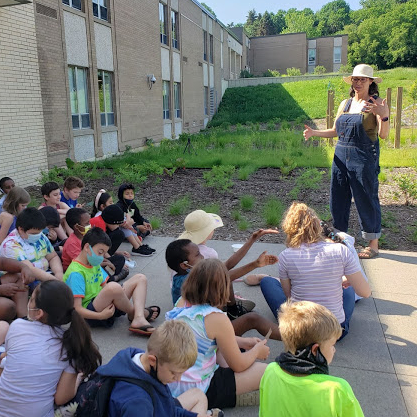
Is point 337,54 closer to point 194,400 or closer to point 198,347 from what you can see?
point 198,347

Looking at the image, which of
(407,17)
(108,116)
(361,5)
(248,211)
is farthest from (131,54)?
(361,5)

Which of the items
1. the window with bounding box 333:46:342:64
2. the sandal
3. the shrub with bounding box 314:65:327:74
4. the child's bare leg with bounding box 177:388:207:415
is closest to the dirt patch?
the sandal

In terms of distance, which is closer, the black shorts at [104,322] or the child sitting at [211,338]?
the child sitting at [211,338]

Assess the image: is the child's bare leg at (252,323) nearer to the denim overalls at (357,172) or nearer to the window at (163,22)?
the denim overalls at (357,172)

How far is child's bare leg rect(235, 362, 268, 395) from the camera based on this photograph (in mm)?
2719

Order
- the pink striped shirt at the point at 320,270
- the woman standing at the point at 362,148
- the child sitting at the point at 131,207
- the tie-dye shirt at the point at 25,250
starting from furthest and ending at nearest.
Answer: the child sitting at the point at 131,207, the woman standing at the point at 362,148, the tie-dye shirt at the point at 25,250, the pink striped shirt at the point at 320,270

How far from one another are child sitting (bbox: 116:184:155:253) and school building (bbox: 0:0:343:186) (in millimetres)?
5613

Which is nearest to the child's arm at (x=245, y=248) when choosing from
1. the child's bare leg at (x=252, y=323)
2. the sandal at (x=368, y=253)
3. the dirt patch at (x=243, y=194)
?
the child's bare leg at (x=252, y=323)

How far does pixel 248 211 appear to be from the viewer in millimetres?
7820

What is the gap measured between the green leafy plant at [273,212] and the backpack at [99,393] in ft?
17.1

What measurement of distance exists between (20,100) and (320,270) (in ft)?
33.0

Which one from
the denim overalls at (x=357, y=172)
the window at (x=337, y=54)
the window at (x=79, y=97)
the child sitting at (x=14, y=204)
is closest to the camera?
the child sitting at (x=14, y=204)

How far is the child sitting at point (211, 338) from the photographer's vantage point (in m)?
2.51

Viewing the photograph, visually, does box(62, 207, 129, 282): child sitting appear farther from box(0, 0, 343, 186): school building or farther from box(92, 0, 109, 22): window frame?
box(92, 0, 109, 22): window frame
